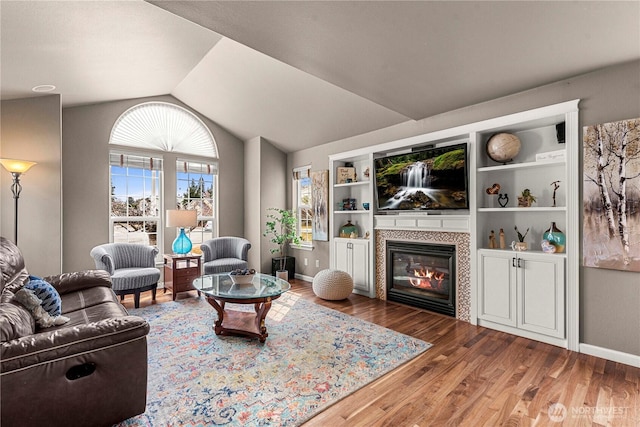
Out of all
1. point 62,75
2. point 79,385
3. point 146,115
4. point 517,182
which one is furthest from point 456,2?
point 146,115

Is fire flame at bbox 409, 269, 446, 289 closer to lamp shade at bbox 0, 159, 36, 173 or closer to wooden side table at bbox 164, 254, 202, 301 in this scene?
wooden side table at bbox 164, 254, 202, 301

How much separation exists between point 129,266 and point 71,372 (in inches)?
125

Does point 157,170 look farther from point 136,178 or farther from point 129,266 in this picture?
point 129,266

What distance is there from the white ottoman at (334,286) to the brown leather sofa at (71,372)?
109 inches

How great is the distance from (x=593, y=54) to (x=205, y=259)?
203 inches

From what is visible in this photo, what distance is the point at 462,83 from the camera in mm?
2969

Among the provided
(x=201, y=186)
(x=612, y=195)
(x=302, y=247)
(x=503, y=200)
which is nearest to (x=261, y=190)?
(x=201, y=186)

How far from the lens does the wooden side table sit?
14.8 ft

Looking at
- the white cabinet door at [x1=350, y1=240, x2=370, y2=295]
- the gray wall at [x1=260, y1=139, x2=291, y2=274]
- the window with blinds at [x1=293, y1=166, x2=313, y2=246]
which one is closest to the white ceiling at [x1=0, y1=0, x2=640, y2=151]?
the gray wall at [x1=260, y1=139, x2=291, y2=274]

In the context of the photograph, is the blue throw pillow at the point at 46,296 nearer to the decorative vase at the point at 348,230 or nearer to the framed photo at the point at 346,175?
the decorative vase at the point at 348,230

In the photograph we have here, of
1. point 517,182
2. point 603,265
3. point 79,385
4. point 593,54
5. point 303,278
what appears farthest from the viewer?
point 303,278

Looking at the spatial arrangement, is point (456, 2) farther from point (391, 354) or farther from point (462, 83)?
point (391, 354)

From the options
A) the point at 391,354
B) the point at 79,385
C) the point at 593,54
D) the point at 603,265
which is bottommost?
the point at 391,354

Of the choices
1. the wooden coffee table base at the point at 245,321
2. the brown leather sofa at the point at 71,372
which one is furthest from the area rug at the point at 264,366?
the brown leather sofa at the point at 71,372
